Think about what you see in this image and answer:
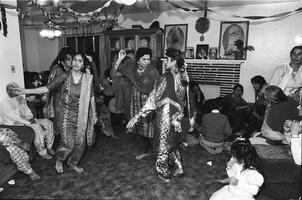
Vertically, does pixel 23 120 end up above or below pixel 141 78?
below

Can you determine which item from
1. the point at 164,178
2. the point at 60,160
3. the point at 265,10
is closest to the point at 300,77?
the point at 265,10

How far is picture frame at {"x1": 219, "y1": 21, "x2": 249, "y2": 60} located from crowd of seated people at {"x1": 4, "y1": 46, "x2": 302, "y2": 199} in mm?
724

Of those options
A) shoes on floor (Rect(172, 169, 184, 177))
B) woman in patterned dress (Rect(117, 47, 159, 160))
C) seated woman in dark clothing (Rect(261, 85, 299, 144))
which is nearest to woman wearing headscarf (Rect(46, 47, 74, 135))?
woman in patterned dress (Rect(117, 47, 159, 160))

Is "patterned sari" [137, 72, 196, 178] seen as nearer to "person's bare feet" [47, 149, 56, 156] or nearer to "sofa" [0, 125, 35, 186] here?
"sofa" [0, 125, 35, 186]

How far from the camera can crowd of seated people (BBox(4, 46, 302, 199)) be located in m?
1.97

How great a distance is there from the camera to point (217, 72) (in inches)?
192

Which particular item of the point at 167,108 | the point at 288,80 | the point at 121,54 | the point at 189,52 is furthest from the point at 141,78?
the point at 189,52

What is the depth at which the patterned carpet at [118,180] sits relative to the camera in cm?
230

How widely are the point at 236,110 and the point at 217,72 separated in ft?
3.41

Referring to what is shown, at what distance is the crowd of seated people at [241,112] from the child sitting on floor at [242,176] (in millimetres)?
49

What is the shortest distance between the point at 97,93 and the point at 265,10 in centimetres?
336

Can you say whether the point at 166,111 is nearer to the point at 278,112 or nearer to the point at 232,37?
the point at 278,112

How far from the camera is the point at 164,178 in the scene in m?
2.54

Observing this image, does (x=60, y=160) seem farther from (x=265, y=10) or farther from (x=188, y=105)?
(x=265, y=10)
